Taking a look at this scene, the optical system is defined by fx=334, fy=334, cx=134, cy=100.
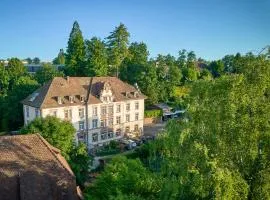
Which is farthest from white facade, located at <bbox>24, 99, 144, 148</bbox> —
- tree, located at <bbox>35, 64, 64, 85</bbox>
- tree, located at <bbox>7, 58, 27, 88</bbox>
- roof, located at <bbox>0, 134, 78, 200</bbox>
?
tree, located at <bbox>7, 58, 27, 88</bbox>

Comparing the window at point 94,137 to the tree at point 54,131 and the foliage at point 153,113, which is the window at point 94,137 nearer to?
the foliage at point 153,113

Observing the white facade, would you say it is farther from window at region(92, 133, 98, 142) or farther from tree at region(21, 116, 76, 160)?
tree at region(21, 116, 76, 160)

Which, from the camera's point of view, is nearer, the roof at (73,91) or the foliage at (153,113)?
the roof at (73,91)

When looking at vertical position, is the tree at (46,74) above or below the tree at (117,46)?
below

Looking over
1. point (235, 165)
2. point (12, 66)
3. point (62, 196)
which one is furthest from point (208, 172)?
point (12, 66)

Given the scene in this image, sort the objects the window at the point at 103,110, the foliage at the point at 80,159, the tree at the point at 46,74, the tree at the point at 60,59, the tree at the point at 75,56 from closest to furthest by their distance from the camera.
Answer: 1. the foliage at the point at 80,159
2. the window at the point at 103,110
3. the tree at the point at 75,56
4. the tree at the point at 46,74
5. the tree at the point at 60,59

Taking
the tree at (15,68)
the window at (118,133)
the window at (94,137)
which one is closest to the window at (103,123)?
the window at (94,137)

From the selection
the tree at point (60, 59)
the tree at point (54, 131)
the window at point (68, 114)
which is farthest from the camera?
the tree at point (60, 59)

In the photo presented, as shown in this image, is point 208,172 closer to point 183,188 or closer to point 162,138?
point 183,188
